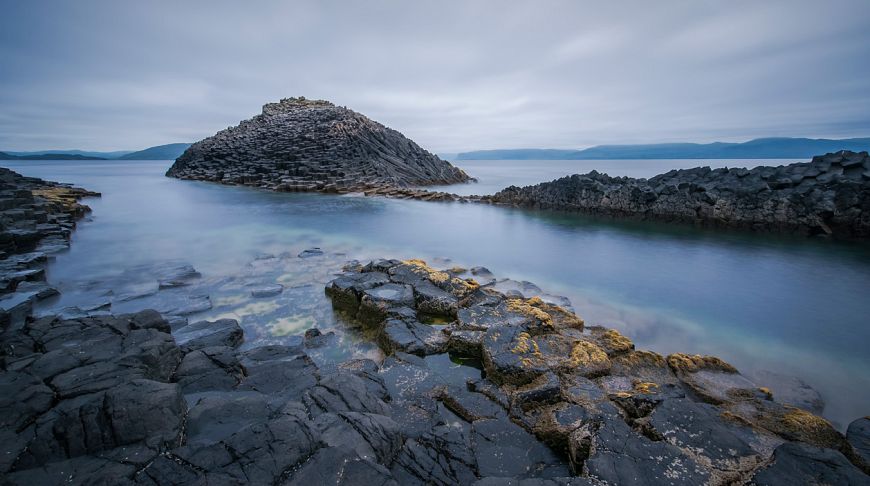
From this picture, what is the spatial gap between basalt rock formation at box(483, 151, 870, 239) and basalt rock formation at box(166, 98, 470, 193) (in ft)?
59.0

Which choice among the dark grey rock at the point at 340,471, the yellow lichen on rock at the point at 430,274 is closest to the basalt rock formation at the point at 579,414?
the dark grey rock at the point at 340,471

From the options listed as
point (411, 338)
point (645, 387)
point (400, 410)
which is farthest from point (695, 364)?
point (400, 410)

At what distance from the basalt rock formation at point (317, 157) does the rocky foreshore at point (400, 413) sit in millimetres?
23682

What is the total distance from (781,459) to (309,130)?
3821cm

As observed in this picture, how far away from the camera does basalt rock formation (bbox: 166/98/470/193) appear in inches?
1195

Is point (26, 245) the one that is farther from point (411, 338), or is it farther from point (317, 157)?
point (317, 157)

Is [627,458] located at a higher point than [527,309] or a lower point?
lower

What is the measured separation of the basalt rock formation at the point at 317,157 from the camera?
99.6 feet

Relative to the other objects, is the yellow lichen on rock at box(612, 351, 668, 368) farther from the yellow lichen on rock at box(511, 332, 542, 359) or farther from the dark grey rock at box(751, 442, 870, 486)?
the dark grey rock at box(751, 442, 870, 486)

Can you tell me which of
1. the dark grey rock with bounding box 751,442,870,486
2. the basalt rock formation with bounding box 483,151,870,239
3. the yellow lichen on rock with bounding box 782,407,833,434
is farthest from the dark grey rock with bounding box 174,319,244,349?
the basalt rock formation with bounding box 483,151,870,239

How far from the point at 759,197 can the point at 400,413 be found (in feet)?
50.4

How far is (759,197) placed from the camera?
13008 millimetres

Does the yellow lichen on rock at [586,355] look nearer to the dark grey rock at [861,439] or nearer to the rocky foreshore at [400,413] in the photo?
the rocky foreshore at [400,413]

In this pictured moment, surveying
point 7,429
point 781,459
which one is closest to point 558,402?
point 781,459
